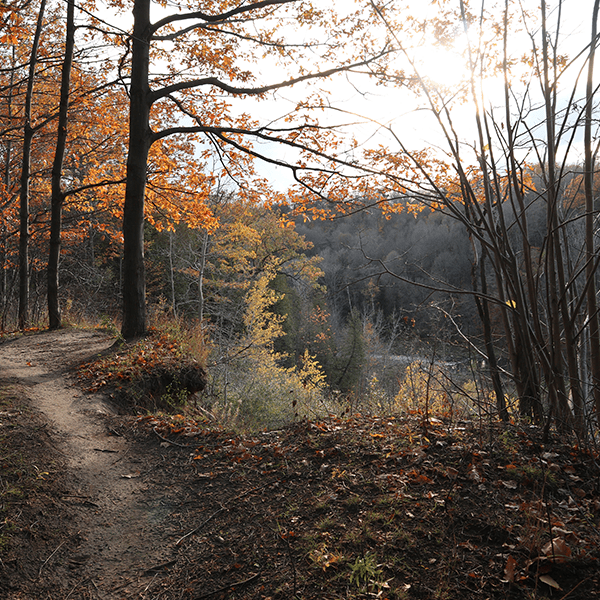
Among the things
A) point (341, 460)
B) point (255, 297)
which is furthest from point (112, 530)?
point (255, 297)

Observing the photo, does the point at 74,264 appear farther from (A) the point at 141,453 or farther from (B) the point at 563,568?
(B) the point at 563,568

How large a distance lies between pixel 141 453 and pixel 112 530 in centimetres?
121

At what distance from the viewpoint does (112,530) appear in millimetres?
2934

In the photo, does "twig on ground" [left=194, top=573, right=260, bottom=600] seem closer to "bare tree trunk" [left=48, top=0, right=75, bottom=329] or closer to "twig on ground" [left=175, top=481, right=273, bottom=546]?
"twig on ground" [left=175, top=481, right=273, bottom=546]

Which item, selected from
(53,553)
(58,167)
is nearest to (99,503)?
(53,553)

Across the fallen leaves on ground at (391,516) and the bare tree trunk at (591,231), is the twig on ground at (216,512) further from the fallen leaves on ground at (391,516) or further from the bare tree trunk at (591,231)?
the bare tree trunk at (591,231)

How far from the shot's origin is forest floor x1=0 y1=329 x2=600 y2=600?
219 cm

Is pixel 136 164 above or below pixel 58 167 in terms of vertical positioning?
below

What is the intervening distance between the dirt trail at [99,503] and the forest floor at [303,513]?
0.04ft

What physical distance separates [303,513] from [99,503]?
1561 mm

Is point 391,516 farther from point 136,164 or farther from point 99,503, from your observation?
point 136,164

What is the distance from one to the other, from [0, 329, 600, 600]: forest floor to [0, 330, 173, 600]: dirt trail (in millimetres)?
13

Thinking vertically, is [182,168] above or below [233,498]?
above

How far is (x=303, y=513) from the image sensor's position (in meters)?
2.88
